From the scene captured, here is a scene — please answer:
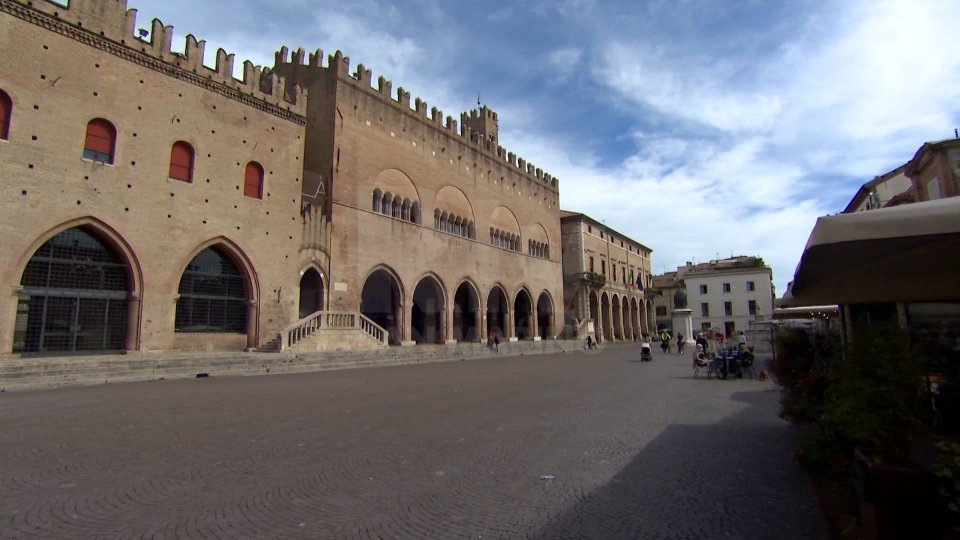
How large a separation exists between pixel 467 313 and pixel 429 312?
372 centimetres

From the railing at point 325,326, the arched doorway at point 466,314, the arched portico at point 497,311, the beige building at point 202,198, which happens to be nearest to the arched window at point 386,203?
the beige building at point 202,198

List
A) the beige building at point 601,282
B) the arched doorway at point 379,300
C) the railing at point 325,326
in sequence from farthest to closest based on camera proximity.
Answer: the beige building at point 601,282 → the arched doorway at point 379,300 → the railing at point 325,326

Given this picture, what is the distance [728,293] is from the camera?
59.2 m

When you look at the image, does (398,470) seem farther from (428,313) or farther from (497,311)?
(497,311)

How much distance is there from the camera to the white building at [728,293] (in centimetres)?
5759

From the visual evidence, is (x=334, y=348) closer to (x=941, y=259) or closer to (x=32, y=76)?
(x=32, y=76)

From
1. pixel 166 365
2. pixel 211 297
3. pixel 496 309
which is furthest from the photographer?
pixel 496 309

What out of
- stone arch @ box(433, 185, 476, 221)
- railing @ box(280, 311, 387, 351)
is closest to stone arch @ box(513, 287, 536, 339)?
stone arch @ box(433, 185, 476, 221)

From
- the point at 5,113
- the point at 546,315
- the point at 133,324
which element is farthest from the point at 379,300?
the point at 546,315

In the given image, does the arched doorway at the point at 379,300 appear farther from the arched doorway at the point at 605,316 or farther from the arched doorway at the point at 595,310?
the arched doorway at the point at 605,316

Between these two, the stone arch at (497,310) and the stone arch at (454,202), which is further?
the stone arch at (497,310)

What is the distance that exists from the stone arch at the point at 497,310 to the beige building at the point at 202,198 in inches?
192

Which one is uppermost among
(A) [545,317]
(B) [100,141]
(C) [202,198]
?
(B) [100,141]

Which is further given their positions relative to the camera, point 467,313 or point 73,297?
point 467,313
